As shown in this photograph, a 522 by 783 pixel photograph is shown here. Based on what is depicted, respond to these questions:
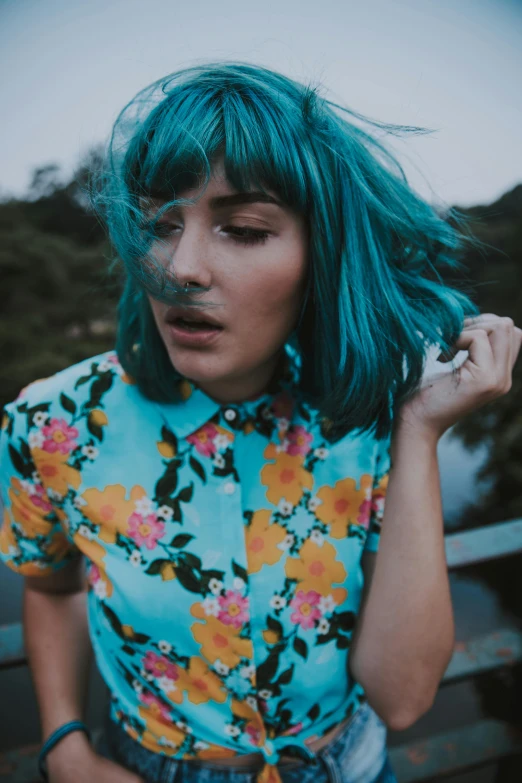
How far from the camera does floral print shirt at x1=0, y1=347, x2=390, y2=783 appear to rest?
3.58 feet

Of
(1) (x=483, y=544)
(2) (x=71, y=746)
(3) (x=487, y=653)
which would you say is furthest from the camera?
(3) (x=487, y=653)

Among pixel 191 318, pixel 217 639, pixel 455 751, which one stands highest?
pixel 191 318

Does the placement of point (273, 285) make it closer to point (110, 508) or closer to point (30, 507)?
point (110, 508)

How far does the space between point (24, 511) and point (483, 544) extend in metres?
Answer: 1.46

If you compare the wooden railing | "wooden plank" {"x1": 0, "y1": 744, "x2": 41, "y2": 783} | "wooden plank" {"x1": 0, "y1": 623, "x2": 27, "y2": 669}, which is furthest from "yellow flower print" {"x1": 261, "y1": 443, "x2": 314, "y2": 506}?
"wooden plank" {"x1": 0, "y1": 744, "x2": 41, "y2": 783}

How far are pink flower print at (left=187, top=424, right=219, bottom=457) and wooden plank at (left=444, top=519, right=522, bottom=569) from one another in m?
0.96

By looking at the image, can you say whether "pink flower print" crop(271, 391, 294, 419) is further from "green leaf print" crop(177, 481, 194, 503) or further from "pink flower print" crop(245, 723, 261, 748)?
"pink flower print" crop(245, 723, 261, 748)

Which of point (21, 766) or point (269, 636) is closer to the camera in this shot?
point (269, 636)

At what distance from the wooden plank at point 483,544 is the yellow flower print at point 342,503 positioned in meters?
0.67

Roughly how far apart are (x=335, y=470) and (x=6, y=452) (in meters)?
0.77

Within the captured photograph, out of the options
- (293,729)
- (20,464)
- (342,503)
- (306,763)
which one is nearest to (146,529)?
(20,464)

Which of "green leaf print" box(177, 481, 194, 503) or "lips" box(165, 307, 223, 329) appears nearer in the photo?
"lips" box(165, 307, 223, 329)

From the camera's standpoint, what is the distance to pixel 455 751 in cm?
194

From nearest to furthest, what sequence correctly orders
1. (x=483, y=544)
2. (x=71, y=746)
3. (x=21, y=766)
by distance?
(x=71, y=746) < (x=21, y=766) < (x=483, y=544)
